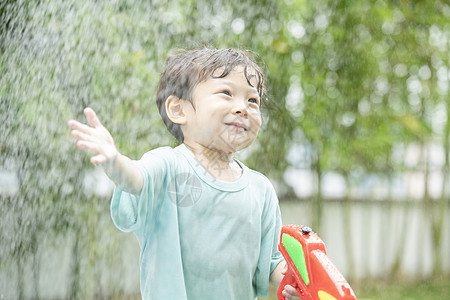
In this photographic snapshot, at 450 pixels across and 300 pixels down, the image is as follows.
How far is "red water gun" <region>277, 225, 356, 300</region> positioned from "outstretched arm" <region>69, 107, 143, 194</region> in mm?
329

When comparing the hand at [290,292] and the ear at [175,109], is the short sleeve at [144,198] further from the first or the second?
the hand at [290,292]

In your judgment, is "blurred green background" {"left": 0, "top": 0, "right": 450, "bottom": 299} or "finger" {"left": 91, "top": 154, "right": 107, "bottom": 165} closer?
"finger" {"left": 91, "top": 154, "right": 107, "bottom": 165}

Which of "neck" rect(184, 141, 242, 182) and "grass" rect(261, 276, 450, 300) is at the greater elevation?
"neck" rect(184, 141, 242, 182)

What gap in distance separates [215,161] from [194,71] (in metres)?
0.20

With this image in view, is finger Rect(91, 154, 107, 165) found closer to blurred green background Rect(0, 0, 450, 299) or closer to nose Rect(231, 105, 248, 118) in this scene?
nose Rect(231, 105, 248, 118)

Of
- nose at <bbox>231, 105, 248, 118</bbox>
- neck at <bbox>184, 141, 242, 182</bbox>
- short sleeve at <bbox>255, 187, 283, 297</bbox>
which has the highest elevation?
nose at <bbox>231, 105, 248, 118</bbox>

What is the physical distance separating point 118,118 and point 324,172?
2.22m

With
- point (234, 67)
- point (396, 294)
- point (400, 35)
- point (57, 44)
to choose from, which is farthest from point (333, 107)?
point (234, 67)

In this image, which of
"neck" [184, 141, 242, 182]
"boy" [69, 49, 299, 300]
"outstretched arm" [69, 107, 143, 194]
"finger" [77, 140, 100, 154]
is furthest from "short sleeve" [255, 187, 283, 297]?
"finger" [77, 140, 100, 154]

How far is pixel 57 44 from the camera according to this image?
2.45 m

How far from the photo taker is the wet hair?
1.19 metres

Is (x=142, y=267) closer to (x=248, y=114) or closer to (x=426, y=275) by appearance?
(x=248, y=114)

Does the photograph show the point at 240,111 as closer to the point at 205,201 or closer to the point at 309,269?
the point at 205,201

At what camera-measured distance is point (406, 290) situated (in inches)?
204
